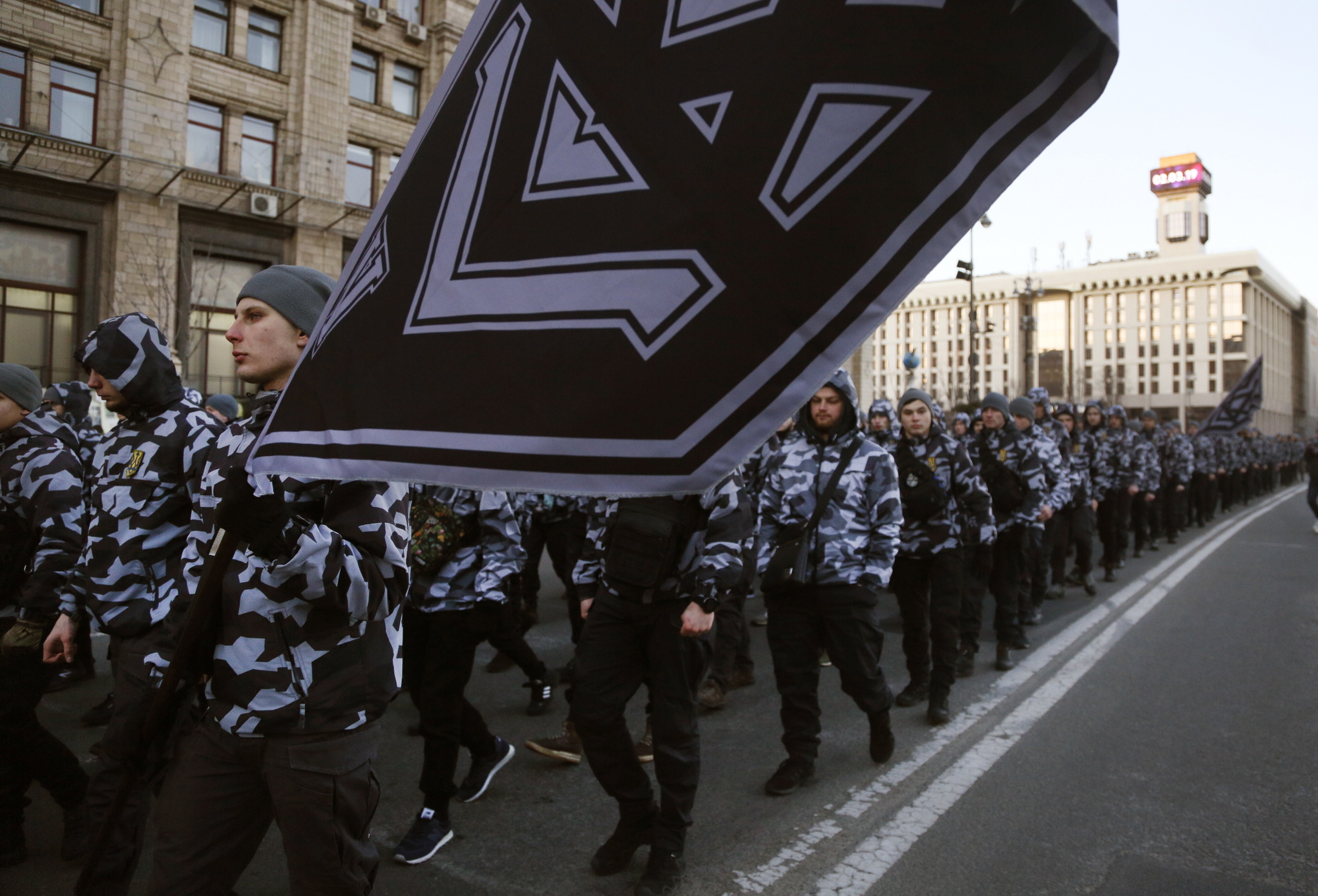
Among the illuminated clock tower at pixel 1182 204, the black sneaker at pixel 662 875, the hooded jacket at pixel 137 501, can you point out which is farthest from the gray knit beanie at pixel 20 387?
the illuminated clock tower at pixel 1182 204

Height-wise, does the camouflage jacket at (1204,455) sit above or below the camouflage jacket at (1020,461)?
above

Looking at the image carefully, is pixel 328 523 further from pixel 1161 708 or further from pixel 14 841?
pixel 1161 708

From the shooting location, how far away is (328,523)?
2.18 meters

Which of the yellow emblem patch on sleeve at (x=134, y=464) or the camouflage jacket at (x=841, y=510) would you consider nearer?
the yellow emblem patch on sleeve at (x=134, y=464)

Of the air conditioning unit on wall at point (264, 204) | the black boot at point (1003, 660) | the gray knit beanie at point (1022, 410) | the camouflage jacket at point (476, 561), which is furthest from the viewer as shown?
the air conditioning unit on wall at point (264, 204)

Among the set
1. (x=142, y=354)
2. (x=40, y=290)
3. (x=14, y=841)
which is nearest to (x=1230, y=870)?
(x=142, y=354)

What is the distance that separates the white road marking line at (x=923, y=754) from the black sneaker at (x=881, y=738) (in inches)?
3.4

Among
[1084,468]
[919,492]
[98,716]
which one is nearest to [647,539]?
[919,492]

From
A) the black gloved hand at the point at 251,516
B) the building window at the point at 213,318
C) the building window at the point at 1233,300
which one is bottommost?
the black gloved hand at the point at 251,516

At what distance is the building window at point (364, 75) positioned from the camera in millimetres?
28109

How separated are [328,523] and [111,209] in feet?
82.8

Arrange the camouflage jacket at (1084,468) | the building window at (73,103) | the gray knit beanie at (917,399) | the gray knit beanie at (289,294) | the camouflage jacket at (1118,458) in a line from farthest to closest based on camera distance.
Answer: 1. the building window at (73,103)
2. the camouflage jacket at (1118,458)
3. the camouflage jacket at (1084,468)
4. the gray knit beanie at (917,399)
5. the gray knit beanie at (289,294)

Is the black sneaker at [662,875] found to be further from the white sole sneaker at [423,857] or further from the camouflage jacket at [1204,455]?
the camouflage jacket at [1204,455]

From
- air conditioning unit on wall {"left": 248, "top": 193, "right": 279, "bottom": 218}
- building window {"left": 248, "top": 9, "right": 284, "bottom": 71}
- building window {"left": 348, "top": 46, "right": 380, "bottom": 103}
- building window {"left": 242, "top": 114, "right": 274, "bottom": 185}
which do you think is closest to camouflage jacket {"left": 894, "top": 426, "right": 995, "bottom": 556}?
air conditioning unit on wall {"left": 248, "top": 193, "right": 279, "bottom": 218}
